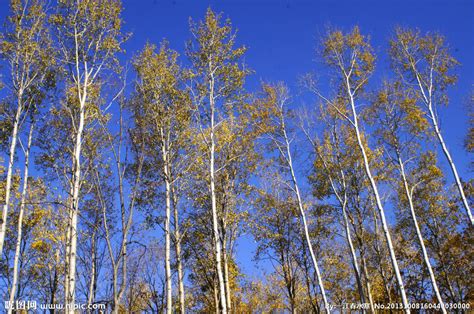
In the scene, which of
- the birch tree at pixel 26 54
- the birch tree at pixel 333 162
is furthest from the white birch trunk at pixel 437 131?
the birch tree at pixel 26 54

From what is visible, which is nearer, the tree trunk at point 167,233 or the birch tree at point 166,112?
the tree trunk at point 167,233

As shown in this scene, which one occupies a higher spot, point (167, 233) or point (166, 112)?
point (166, 112)

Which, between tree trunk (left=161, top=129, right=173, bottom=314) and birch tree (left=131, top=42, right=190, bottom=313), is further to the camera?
birch tree (left=131, top=42, right=190, bottom=313)

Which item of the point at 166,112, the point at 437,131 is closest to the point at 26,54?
the point at 166,112

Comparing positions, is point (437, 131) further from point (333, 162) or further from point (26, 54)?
point (26, 54)

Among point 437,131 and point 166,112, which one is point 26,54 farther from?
point 437,131

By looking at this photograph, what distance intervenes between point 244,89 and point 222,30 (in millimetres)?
2605

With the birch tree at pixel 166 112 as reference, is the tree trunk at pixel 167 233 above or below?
below

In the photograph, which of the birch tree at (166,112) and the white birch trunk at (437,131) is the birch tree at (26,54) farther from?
the white birch trunk at (437,131)

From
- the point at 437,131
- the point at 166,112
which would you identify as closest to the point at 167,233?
the point at 166,112

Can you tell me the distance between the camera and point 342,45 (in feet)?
56.1

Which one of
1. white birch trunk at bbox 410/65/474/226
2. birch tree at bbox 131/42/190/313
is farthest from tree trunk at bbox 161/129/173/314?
white birch trunk at bbox 410/65/474/226

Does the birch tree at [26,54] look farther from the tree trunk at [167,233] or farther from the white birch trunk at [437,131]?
the white birch trunk at [437,131]

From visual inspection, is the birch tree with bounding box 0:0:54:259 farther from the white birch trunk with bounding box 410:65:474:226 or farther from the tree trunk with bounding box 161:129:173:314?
the white birch trunk with bounding box 410:65:474:226
